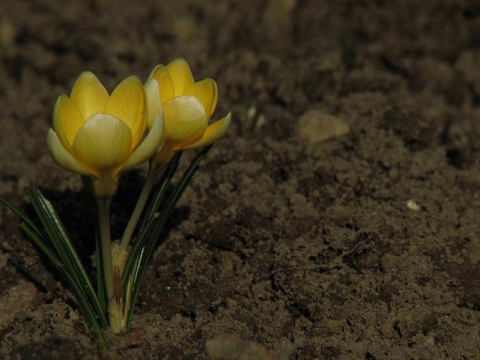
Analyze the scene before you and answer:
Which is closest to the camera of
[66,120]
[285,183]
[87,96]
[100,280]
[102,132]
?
[102,132]

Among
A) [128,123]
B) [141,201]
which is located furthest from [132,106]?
[141,201]

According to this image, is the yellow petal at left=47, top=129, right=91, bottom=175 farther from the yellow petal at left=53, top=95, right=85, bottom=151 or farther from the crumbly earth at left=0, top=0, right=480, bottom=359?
the crumbly earth at left=0, top=0, right=480, bottom=359

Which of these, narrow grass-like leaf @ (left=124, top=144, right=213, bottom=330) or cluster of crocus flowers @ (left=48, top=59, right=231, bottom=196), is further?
narrow grass-like leaf @ (left=124, top=144, right=213, bottom=330)

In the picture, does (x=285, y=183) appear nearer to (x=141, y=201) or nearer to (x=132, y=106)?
(x=141, y=201)

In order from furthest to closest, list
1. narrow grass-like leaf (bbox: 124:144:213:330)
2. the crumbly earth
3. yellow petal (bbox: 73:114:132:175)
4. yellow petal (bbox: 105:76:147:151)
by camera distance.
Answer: the crumbly earth
narrow grass-like leaf (bbox: 124:144:213:330)
yellow petal (bbox: 105:76:147:151)
yellow petal (bbox: 73:114:132:175)

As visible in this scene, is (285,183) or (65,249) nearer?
(65,249)

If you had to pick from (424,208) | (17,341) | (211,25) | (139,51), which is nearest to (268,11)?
(211,25)

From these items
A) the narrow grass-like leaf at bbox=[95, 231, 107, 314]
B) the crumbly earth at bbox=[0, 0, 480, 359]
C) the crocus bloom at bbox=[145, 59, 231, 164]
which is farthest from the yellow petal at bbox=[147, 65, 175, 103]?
the crumbly earth at bbox=[0, 0, 480, 359]
